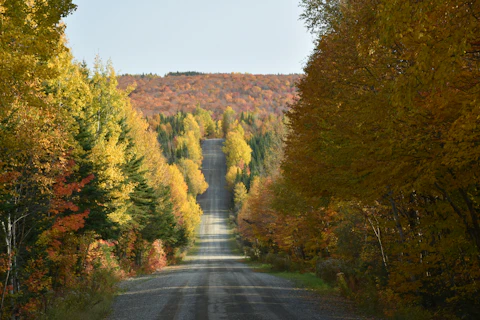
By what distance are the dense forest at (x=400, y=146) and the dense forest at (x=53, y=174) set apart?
7044mm

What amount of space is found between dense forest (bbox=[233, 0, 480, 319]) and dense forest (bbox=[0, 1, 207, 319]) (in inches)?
277

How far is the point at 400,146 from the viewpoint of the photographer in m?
7.93

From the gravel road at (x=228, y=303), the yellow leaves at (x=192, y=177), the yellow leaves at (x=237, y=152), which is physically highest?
the yellow leaves at (x=237, y=152)

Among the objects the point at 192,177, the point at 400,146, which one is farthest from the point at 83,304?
the point at 192,177

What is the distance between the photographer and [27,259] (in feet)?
49.0

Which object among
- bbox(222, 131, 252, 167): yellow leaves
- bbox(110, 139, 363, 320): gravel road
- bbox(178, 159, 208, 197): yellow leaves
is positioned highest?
bbox(222, 131, 252, 167): yellow leaves

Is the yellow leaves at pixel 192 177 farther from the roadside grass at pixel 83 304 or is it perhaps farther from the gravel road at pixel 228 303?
the roadside grass at pixel 83 304

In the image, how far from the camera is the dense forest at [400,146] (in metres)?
5.99

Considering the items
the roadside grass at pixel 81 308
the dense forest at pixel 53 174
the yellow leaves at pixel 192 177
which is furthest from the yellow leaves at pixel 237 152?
the roadside grass at pixel 81 308

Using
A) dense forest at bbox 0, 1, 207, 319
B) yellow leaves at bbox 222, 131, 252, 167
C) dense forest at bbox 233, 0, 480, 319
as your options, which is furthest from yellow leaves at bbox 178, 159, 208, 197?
dense forest at bbox 233, 0, 480, 319

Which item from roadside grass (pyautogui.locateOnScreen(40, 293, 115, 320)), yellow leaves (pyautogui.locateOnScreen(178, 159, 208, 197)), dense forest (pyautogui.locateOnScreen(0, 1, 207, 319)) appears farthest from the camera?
yellow leaves (pyautogui.locateOnScreen(178, 159, 208, 197))

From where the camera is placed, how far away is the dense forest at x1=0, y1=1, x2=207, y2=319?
9.73 m

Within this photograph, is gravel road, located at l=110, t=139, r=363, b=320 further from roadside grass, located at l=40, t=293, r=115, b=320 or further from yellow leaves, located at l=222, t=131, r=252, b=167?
yellow leaves, located at l=222, t=131, r=252, b=167

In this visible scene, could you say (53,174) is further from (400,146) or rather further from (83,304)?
(400,146)
